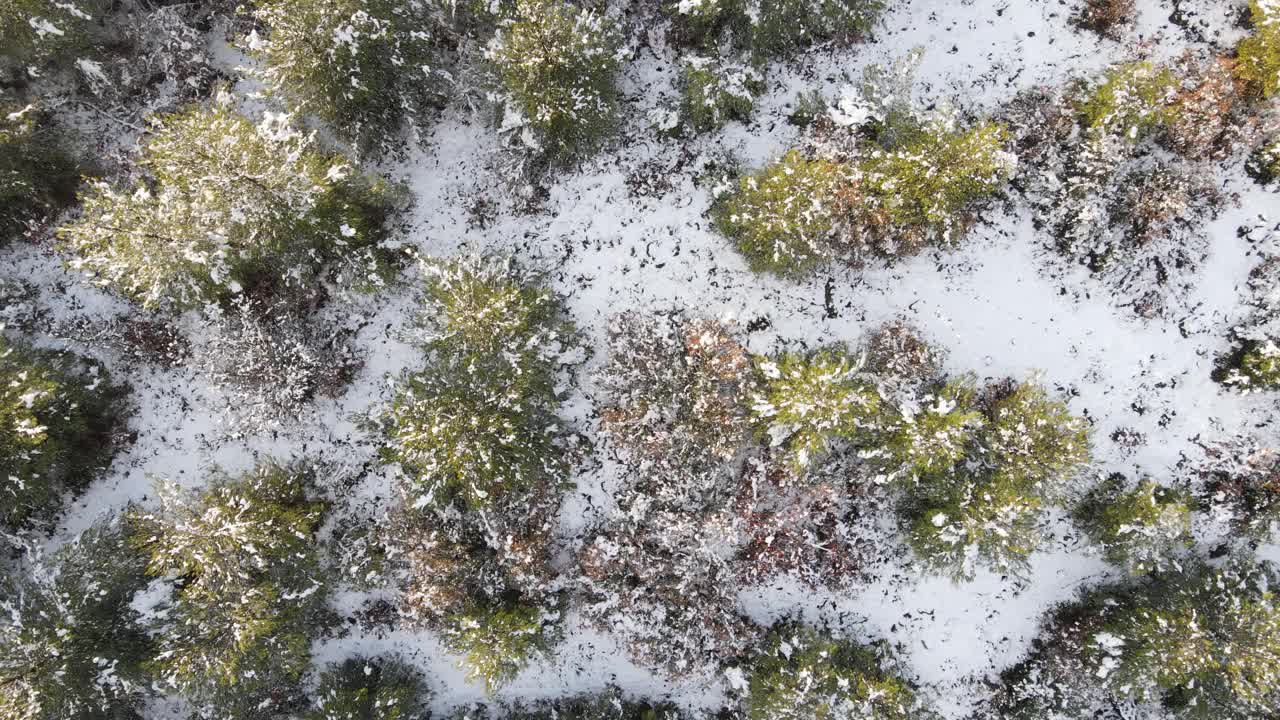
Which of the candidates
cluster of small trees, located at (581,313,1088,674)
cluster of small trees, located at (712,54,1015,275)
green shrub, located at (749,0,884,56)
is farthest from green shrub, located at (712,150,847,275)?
green shrub, located at (749,0,884,56)

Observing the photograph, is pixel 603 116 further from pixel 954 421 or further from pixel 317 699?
pixel 317 699

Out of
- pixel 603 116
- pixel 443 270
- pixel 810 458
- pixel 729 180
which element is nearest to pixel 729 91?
pixel 729 180

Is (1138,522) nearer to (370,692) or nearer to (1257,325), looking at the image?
(1257,325)

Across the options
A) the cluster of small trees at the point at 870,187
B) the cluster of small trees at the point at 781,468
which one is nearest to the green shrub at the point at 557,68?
the cluster of small trees at the point at 870,187

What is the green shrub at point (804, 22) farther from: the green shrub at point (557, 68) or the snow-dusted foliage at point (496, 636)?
the snow-dusted foliage at point (496, 636)

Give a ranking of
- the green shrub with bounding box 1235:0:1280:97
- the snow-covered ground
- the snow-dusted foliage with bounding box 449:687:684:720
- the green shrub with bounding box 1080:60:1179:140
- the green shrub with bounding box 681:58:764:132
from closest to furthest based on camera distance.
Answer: the green shrub with bounding box 1235:0:1280:97
the green shrub with bounding box 1080:60:1179:140
the green shrub with bounding box 681:58:764:132
the snow-covered ground
the snow-dusted foliage with bounding box 449:687:684:720

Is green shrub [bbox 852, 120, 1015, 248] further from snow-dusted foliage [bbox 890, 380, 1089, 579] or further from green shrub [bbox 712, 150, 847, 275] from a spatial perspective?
snow-dusted foliage [bbox 890, 380, 1089, 579]
